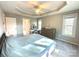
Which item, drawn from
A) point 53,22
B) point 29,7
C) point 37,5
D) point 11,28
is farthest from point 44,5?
point 11,28

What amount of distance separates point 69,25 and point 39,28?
22.1 inches

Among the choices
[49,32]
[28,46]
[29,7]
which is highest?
[29,7]

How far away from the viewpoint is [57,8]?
→ 1029 millimetres

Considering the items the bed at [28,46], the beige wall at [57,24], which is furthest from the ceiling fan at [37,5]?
the bed at [28,46]

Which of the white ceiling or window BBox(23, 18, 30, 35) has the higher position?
the white ceiling

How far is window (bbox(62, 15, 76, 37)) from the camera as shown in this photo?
1.06 meters

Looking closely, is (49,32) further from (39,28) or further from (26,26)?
(26,26)

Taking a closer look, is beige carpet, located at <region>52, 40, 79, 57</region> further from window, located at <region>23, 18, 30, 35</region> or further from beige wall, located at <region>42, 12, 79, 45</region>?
window, located at <region>23, 18, 30, 35</region>

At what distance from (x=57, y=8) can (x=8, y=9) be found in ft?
2.80

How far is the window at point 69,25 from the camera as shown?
3.48 ft

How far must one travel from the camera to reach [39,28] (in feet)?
3.93

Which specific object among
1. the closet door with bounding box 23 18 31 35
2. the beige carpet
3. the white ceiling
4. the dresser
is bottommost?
the beige carpet

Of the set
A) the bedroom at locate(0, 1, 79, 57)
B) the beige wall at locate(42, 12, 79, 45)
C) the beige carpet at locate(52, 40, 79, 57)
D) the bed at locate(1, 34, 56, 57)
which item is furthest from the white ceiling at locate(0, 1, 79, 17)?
the beige carpet at locate(52, 40, 79, 57)

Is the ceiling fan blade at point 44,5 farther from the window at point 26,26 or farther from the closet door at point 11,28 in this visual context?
the closet door at point 11,28
